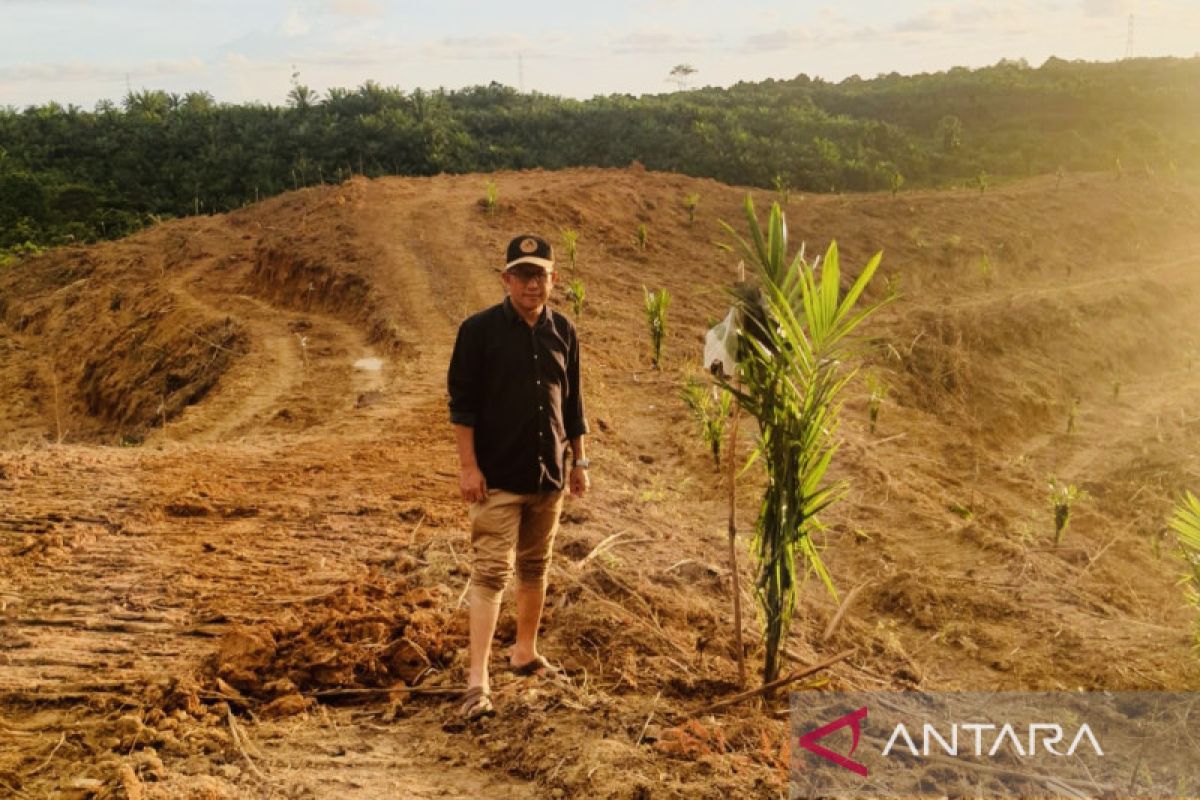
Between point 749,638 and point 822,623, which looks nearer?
point 749,638

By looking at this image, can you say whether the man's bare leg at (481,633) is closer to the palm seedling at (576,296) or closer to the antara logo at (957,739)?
the antara logo at (957,739)

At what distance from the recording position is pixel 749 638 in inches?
170

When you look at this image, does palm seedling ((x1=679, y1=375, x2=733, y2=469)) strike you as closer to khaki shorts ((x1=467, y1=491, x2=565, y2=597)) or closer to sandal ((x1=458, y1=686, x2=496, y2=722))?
khaki shorts ((x1=467, y1=491, x2=565, y2=597))

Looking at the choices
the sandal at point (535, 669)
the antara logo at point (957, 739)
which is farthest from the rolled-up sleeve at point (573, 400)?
the antara logo at point (957, 739)

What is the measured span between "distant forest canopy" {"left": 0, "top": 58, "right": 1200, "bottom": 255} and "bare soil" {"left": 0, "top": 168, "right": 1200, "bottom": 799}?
6.17m

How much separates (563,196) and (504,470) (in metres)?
12.4

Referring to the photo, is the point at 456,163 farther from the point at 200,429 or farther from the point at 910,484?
the point at 910,484

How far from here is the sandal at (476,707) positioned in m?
3.48

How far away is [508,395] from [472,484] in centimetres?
34

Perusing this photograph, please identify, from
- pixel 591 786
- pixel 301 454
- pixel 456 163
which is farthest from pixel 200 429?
pixel 456 163

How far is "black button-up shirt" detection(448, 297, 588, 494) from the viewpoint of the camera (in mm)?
3480

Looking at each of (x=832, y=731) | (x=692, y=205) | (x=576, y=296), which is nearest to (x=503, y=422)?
(x=832, y=731)

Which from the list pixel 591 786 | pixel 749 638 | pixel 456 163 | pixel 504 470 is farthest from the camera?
pixel 456 163

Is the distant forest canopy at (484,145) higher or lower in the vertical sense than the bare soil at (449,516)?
higher
